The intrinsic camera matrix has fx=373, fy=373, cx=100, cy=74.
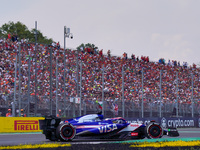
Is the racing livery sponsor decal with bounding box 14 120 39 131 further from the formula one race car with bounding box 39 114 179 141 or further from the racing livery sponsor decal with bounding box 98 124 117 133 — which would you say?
the racing livery sponsor decal with bounding box 98 124 117 133

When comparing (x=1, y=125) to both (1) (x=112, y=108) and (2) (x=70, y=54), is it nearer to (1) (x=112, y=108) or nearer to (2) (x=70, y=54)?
(1) (x=112, y=108)

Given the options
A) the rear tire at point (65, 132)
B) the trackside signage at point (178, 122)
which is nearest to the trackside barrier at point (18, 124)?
the trackside signage at point (178, 122)

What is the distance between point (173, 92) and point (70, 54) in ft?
43.5

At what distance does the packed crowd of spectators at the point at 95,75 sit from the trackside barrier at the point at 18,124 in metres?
3.05

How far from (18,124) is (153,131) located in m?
12.2

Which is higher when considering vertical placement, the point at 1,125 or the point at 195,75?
the point at 195,75

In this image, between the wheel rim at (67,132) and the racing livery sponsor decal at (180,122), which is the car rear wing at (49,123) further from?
the racing livery sponsor decal at (180,122)

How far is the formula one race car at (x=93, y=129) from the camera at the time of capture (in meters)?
14.5

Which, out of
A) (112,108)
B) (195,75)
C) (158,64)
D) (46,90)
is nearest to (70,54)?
(46,90)

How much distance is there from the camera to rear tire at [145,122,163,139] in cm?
1532

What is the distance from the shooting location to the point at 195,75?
52375 millimetres

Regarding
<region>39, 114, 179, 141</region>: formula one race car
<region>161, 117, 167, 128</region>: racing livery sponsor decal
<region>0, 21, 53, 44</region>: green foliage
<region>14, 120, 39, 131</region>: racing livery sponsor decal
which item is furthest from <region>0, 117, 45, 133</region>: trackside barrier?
<region>0, 21, 53, 44</region>: green foliage

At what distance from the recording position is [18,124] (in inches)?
979

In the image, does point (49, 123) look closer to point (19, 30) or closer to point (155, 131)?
point (155, 131)
